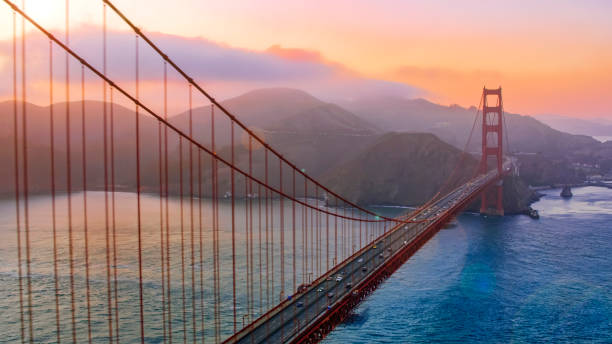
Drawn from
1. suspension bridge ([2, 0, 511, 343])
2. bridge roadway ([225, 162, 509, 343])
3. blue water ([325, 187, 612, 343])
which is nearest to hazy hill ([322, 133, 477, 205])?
suspension bridge ([2, 0, 511, 343])

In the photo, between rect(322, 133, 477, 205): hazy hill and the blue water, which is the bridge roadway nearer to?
the blue water

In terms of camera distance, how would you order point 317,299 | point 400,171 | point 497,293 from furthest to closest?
point 400,171 → point 497,293 → point 317,299

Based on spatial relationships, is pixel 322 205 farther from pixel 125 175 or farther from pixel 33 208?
pixel 125 175

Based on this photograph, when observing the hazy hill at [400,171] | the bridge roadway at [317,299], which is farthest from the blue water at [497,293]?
the hazy hill at [400,171]

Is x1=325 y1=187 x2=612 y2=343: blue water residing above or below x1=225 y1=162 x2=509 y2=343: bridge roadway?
below

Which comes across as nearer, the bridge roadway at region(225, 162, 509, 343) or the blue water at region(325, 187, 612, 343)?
the bridge roadway at region(225, 162, 509, 343)

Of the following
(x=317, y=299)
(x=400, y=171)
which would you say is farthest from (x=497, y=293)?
(x=400, y=171)

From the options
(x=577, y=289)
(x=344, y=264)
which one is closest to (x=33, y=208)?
(x=344, y=264)

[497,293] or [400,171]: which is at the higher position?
[400,171]

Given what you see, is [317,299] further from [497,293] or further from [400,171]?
[400,171]

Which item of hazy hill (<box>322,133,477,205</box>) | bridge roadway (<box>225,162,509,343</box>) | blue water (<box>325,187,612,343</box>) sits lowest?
blue water (<box>325,187,612,343</box>)
